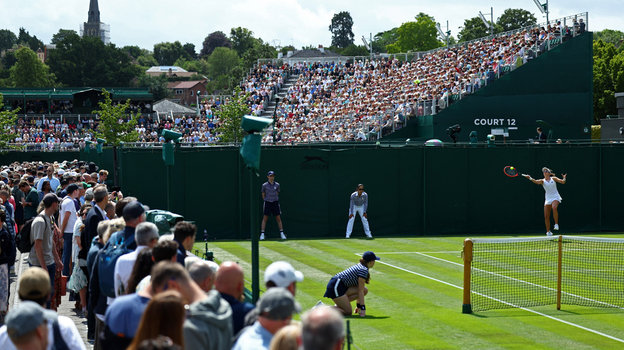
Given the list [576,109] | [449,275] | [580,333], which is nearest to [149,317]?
[580,333]

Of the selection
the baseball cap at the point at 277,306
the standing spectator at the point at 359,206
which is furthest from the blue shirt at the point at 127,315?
the standing spectator at the point at 359,206

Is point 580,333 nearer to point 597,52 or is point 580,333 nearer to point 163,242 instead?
point 163,242

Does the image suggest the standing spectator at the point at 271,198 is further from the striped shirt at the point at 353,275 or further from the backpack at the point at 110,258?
the backpack at the point at 110,258

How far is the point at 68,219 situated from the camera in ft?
48.1

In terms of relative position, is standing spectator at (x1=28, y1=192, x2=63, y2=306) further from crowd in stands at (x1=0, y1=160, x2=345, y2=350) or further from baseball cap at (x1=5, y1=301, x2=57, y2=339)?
baseball cap at (x1=5, y1=301, x2=57, y2=339)

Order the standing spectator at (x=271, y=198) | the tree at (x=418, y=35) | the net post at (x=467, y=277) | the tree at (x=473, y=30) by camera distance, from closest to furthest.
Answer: the net post at (x=467, y=277)
the standing spectator at (x=271, y=198)
the tree at (x=473, y=30)
the tree at (x=418, y=35)

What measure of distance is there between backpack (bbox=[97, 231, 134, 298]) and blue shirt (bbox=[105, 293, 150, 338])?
2.70 metres

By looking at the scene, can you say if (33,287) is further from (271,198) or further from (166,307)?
(271,198)

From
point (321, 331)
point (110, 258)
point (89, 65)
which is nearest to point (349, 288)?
point (110, 258)

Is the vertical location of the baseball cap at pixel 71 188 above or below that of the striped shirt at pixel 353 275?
above

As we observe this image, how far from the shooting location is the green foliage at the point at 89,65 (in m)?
131

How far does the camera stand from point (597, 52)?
94875mm

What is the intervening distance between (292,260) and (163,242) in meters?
14.1

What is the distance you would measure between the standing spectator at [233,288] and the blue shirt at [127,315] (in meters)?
0.57
